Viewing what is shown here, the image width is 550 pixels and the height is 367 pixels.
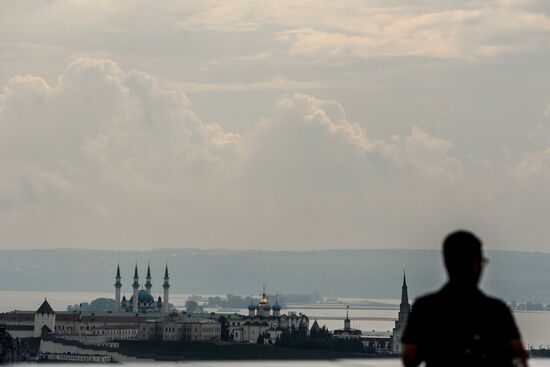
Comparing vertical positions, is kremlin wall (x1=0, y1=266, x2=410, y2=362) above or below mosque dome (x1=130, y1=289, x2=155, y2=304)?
below

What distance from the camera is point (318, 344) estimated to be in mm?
119688

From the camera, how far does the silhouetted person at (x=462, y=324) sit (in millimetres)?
5277

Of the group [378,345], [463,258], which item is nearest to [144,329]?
[378,345]

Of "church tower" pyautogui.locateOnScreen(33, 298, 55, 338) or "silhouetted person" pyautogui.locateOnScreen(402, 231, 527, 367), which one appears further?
"church tower" pyautogui.locateOnScreen(33, 298, 55, 338)

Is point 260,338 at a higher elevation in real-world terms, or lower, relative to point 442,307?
higher

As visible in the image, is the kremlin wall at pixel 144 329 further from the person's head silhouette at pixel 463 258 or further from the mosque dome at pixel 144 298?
the person's head silhouette at pixel 463 258

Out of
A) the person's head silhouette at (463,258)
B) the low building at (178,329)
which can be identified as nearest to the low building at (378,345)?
the low building at (178,329)

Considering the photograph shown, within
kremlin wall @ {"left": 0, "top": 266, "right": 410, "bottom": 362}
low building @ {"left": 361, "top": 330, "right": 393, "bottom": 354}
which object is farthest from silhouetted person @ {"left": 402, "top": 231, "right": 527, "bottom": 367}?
low building @ {"left": 361, "top": 330, "right": 393, "bottom": 354}

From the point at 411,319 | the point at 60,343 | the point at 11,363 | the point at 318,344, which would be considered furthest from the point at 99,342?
the point at 411,319

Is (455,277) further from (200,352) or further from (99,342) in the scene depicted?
(99,342)

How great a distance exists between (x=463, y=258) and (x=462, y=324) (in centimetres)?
21

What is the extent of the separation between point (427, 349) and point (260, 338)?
121806 mm

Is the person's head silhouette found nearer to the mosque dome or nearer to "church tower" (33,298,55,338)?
"church tower" (33,298,55,338)

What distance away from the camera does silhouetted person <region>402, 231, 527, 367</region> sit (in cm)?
528
